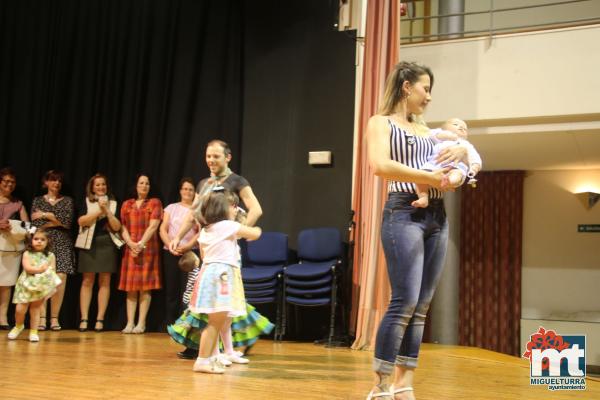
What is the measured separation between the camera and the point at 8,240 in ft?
22.0

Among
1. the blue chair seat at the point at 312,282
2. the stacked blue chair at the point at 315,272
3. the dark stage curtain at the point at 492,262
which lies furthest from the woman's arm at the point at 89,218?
→ the dark stage curtain at the point at 492,262

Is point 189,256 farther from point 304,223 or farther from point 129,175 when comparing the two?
point 129,175

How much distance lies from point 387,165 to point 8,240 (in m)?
5.31

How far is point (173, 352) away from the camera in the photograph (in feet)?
15.9

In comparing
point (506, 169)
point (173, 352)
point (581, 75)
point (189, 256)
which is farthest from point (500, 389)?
point (506, 169)

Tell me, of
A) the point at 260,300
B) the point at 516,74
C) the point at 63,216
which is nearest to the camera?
the point at 516,74

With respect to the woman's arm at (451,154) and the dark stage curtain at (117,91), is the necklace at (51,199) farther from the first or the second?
the woman's arm at (451,154)

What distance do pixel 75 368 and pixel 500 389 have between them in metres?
2.23

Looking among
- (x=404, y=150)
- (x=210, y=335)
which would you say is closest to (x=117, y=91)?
(x=210, y=335)

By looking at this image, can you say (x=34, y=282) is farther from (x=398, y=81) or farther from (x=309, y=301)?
(x=398, y=81)

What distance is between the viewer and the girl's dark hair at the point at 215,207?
12.3 feet

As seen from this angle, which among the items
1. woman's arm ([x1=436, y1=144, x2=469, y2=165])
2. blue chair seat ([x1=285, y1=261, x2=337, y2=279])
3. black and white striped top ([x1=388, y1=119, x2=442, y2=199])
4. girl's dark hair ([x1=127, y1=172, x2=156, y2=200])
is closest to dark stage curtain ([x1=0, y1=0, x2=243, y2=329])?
girl's dark hair ([x1=127, y1=172, x2=156, y2=200])

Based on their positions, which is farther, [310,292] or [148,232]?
[148,232]

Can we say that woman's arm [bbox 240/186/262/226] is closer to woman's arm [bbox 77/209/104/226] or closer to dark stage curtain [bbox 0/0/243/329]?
dark stage curtain [bbox 0/0/243/329]
